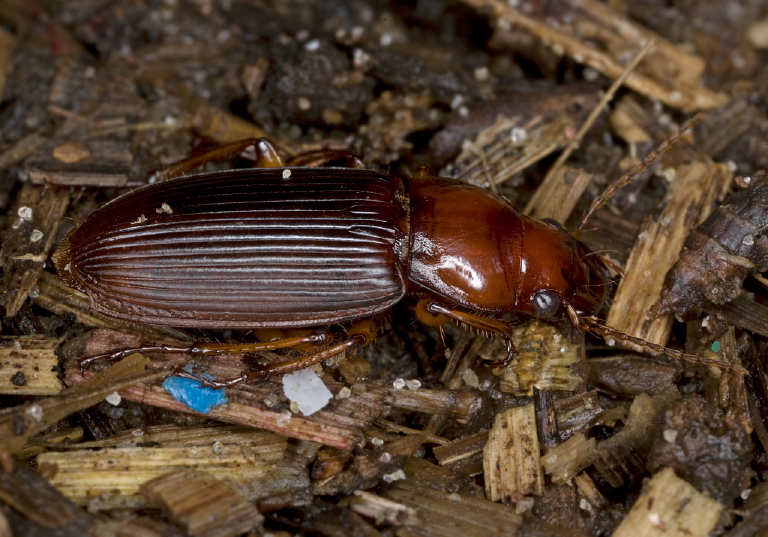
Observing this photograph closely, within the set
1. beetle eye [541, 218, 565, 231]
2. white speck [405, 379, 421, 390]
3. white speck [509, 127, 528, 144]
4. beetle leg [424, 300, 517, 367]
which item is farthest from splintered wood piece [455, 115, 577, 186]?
white speck [405, 379, 421, 390]

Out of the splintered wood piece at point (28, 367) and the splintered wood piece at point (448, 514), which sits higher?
the splintered wood piece at point (448, 514)

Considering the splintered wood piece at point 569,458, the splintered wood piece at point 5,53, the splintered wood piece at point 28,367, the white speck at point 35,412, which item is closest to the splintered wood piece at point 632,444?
the splintered wood piece at point 569,458

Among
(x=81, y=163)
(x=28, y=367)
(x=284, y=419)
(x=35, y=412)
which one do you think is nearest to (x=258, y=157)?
(x=81, y=163)

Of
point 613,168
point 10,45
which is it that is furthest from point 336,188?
point 10,45

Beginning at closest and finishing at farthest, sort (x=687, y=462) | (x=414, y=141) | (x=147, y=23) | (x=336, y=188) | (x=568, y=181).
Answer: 1. (x=687, y=462)
2. (x=336, y=188)
3. (x=568, y=181)
4. (x=414, y=141)
5. (x=147, y=23)

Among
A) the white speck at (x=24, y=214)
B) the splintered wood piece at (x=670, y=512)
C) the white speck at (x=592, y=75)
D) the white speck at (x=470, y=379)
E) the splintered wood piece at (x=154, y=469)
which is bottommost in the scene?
the splintered wood piece at (x=154, y=469)

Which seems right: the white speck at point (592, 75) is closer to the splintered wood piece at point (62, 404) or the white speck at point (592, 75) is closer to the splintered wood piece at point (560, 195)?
the splintered wood piece at point (560, 195)

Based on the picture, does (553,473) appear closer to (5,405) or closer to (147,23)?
(5,405)
